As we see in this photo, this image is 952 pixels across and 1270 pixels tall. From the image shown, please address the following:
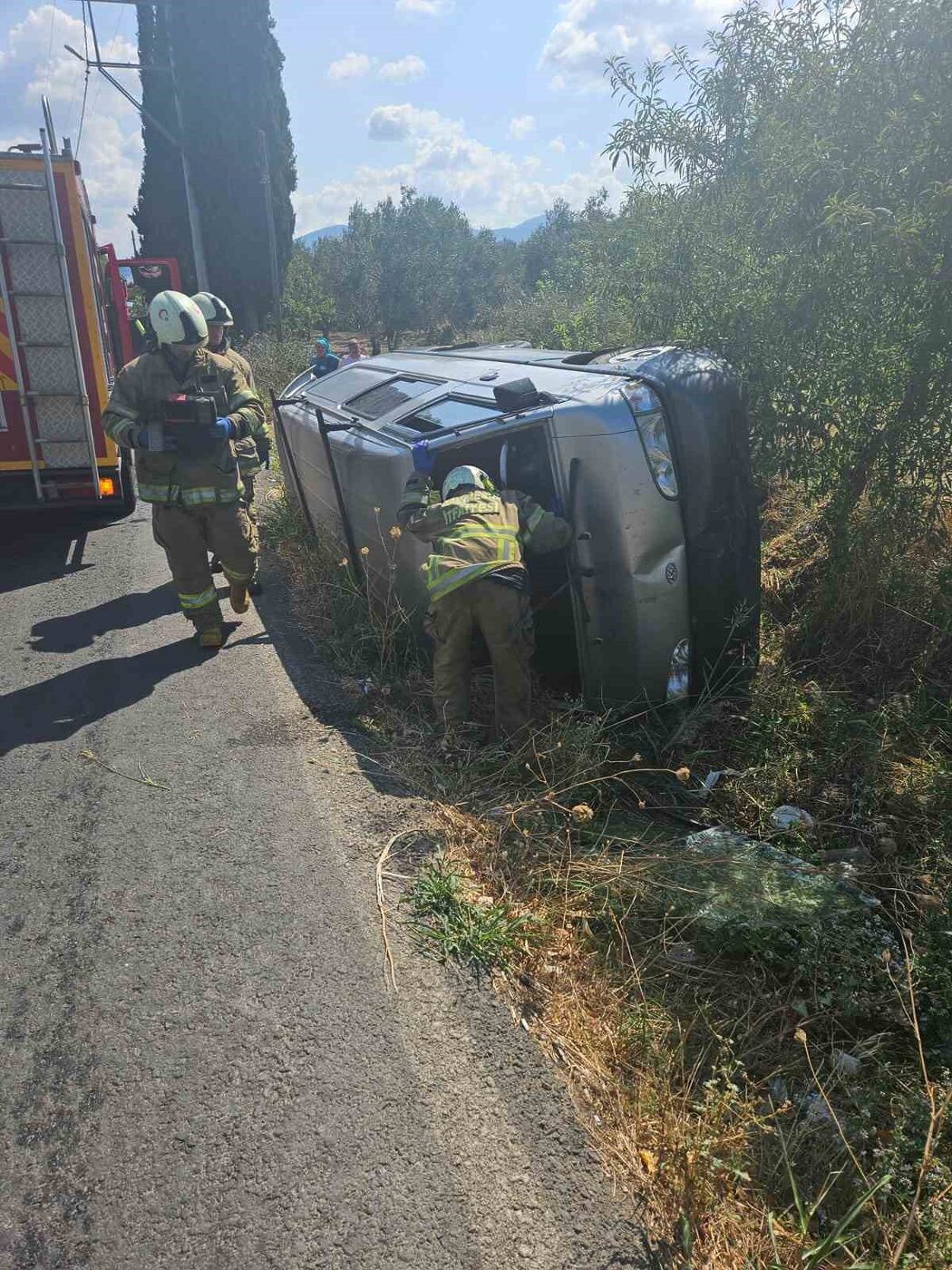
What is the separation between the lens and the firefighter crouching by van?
3.79 metres

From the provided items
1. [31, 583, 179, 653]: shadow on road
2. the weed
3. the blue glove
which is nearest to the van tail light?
the blue glove

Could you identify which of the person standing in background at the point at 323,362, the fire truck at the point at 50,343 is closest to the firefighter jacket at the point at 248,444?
the fire truck at the point at 50,343

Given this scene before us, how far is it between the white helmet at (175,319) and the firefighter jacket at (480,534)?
6.30ft

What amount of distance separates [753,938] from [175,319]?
14.1 feet

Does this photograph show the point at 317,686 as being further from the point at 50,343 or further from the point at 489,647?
the point at 50,343

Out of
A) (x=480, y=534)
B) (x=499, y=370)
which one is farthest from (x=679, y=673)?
(x=499, y=370)

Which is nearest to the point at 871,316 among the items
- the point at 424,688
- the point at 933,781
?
the point at 933,781

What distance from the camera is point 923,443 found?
4508 mm

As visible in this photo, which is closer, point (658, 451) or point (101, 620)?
point (658, 451)

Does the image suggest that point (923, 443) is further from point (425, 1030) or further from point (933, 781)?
point (425, 1030)

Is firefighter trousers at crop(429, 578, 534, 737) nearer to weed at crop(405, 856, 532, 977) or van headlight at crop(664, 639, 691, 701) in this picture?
van headlight at crop(664, 639, 691, 701)

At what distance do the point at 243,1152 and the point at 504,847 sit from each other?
141 centimetres

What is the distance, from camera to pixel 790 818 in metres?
3.60

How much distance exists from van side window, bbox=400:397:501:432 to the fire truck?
10.2ft
